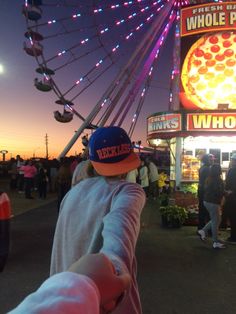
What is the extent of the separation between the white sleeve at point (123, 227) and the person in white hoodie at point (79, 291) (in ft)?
0.68

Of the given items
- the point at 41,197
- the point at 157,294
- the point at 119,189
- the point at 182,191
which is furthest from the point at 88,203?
the point at 41,197

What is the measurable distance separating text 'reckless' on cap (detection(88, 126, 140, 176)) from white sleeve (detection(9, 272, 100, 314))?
1058 mm

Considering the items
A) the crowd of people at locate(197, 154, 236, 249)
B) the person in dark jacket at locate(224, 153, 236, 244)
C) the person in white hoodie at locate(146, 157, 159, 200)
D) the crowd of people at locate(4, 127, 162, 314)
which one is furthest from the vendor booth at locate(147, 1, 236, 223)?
the crowd of people at locate(4, 127, 162, 314)

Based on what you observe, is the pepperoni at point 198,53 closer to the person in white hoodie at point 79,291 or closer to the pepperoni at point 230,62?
the pepperoni at point 230,62

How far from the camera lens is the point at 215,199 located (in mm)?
8773

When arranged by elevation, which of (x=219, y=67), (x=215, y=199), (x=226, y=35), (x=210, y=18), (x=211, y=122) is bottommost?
(x=215, y=199)

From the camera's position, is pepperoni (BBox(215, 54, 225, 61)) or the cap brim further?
pepperoni (BBox(215, 54, 225, 61))

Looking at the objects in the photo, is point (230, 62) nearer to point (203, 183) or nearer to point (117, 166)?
point (203, 183)

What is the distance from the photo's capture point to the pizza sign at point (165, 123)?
12234mm

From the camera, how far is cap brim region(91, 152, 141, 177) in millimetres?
1952

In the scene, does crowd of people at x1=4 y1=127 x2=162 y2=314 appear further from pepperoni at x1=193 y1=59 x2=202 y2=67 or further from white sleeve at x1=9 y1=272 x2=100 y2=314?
pepperoni at x1=193 y1=59 x2=202 y2=67

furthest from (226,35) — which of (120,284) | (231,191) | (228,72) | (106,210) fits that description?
(120,284)

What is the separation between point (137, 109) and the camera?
2372 cm

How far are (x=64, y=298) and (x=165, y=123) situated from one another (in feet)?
39.1
